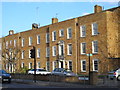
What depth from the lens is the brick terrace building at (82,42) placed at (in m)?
37.2

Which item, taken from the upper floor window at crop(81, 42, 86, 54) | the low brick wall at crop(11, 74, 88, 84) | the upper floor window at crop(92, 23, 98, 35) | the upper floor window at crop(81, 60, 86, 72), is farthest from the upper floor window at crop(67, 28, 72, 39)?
the low brick wall at crop(11, 74, 88, 84)

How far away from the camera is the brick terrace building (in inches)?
1467

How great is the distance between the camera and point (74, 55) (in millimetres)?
Answer: 42031

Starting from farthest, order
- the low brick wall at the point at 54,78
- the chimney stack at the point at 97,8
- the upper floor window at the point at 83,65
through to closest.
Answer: the chimney stack at the point at 97,8
the upper floor window at the point at 83,65
the low brick wall at the point at 54,78

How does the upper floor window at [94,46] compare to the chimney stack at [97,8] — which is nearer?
the upper floor window at [94,46]

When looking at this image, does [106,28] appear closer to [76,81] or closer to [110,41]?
[110,41]

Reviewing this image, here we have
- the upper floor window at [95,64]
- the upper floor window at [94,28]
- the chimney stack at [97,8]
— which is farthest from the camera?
the chimney stack at [97,8]

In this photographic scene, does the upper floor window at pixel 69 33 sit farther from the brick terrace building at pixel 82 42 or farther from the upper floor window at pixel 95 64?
the upper floor window at pixel 95 64

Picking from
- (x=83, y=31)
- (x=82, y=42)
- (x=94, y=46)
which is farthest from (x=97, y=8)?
(x=94, y=46)

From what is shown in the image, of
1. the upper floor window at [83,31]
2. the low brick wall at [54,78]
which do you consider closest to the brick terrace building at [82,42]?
the upper floor window at [83,31]

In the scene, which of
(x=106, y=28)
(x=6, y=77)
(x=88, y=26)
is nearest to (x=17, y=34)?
(x=88, y=26)

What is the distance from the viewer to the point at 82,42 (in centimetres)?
4116

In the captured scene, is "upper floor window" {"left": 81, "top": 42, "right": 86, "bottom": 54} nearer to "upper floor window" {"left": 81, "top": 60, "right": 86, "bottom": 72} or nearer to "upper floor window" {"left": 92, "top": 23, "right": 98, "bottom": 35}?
"upper floor window" {"left": 81, "top": 60, "right": 86, "bottom": 72}

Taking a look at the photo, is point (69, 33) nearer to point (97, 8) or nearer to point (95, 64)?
point (97, 8)
